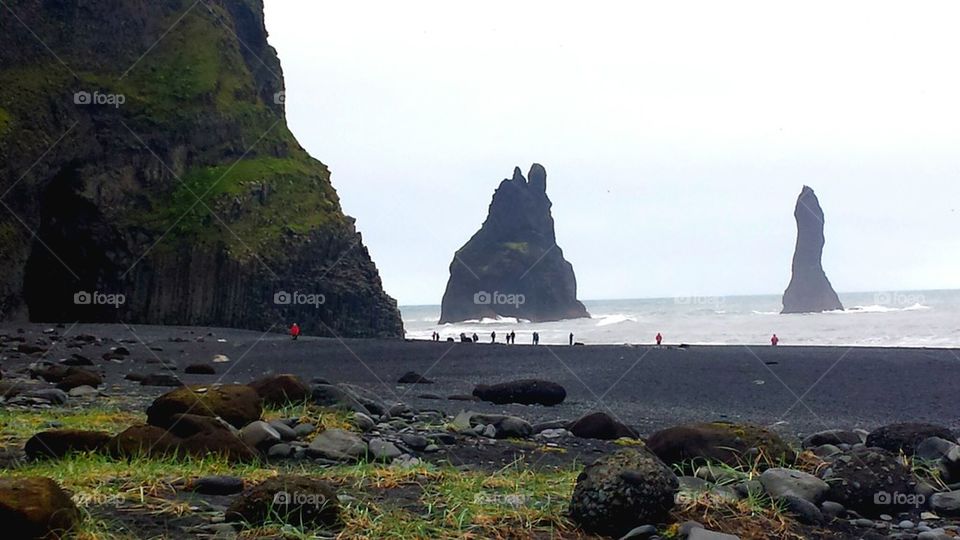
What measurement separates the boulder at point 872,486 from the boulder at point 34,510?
4.62m

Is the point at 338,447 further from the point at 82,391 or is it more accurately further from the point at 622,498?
the point at 82,391

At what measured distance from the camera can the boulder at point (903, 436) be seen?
23.9 ft

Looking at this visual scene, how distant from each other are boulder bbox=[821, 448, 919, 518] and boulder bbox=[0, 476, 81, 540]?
4620mm

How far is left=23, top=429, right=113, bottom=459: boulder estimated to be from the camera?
5.83 meters

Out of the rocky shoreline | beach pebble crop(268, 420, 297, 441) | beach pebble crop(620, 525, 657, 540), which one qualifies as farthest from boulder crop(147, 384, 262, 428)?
beach pebble crop(620, 525, 657, 540)

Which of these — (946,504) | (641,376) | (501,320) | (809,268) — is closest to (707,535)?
(946,504)

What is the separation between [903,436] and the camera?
24.4 feet

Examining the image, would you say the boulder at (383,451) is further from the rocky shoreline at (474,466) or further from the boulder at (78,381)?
the boulder at (78,381)

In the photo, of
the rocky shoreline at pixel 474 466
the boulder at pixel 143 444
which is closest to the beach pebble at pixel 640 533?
the rocky shoreline at pixel 474 466

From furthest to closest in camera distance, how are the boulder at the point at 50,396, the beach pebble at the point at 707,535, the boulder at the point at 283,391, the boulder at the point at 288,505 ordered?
the boulder at the point at 50,396
the boulder at the point at 283,391
the boulder at the point at 288,505
the beach pebble at the point at 707,535

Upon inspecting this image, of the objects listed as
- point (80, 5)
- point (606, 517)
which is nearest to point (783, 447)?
point (606, 517)

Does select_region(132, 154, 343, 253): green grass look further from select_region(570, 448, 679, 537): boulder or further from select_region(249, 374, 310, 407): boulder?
select_region(570, 448, 679, 537): boulder

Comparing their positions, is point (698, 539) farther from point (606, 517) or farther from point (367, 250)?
point (367, 250)

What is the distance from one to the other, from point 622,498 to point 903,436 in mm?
4598
